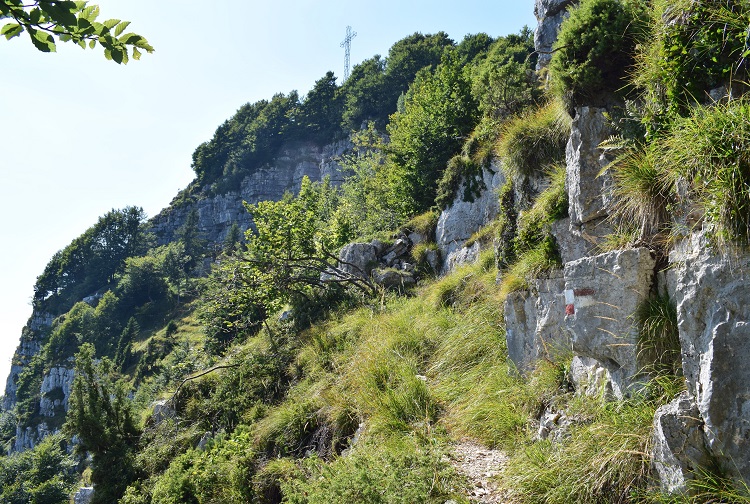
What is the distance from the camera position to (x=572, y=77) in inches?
230

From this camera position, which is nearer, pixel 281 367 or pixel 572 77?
pixel 572 77

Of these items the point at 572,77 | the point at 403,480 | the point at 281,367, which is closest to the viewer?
the point at 403,480

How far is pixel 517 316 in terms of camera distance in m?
6.60

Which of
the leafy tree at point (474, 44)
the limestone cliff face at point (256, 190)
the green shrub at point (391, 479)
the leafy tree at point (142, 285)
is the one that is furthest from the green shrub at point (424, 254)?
the limestone cliff face at point (256, 190)

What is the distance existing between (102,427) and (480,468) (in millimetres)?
10352

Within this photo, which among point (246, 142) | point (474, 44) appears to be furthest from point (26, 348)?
point (474, 44)

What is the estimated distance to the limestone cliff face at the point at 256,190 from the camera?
85.6m

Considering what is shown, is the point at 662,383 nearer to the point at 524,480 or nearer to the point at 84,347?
the point at 524,480

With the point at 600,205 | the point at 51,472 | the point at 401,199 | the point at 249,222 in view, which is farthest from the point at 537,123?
the point at 249,222

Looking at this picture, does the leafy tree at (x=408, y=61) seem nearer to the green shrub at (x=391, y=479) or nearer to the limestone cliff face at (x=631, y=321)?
the limestone cliff face at (x=631, y=321)

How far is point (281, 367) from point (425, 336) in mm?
4428

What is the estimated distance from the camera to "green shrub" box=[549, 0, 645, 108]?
18.9 feet

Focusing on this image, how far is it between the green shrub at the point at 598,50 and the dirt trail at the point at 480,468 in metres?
4.02

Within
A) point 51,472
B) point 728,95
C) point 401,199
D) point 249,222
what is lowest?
point 51,472
